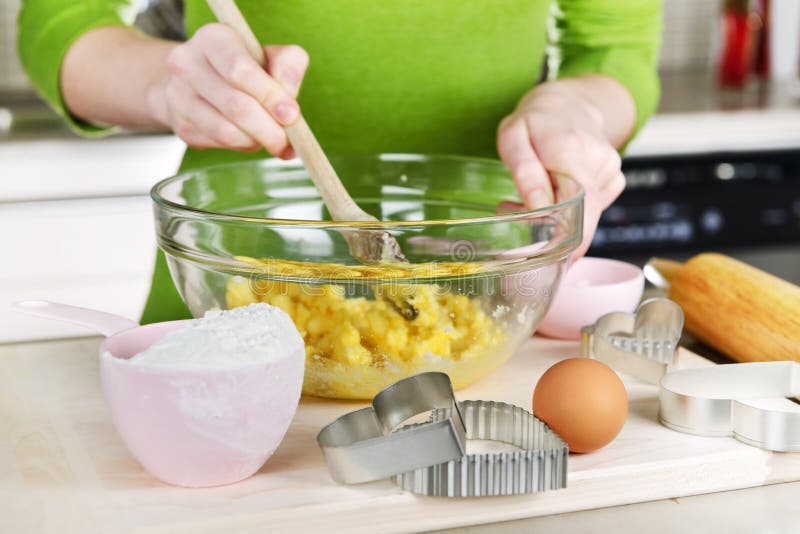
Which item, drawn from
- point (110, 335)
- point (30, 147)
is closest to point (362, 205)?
point (110, 335)

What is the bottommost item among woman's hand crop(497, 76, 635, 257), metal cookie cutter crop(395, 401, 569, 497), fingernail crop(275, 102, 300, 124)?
metal cookie cutter crop(395, 401, 569, 497)

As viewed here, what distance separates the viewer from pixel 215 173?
95 centimetres

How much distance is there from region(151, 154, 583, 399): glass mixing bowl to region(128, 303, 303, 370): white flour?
8 cm

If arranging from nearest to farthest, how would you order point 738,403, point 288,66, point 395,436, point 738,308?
1. point 395,436
2. point 738,403
3. point 288,66
4. point 738,308

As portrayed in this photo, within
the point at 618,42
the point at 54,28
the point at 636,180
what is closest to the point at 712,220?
the point at 636,180

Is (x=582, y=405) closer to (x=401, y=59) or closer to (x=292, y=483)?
(x=292, y=483)

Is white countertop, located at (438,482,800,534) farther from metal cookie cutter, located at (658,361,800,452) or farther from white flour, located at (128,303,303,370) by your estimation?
white flour, located at (128,303,303,370)

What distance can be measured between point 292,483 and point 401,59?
608 millimetres

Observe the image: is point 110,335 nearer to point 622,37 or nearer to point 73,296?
point 622,37

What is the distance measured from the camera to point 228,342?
2.02 feet

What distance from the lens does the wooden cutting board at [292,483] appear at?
0.61m

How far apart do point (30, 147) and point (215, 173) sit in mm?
1145

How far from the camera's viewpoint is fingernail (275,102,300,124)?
2.59 ft

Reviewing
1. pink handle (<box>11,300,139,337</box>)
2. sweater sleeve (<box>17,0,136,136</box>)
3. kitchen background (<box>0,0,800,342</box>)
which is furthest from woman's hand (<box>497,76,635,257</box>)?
kitchen background (<box>0,0,800,342</box>)
